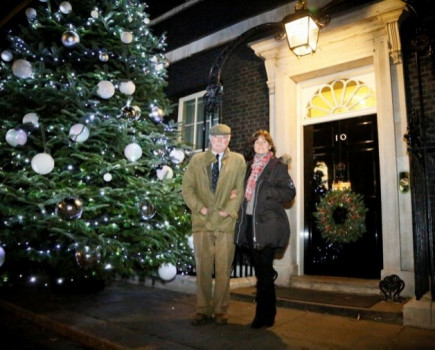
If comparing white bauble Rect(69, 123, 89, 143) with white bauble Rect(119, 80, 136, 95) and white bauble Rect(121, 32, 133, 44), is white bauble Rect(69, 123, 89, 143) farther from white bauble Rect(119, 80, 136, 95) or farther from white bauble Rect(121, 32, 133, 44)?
white bauble Rect(121, 32, 133, 44)

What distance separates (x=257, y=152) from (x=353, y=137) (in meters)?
3.21

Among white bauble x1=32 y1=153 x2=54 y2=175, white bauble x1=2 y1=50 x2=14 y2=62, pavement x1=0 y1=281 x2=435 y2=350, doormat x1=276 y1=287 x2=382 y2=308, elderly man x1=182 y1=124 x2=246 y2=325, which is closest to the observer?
pavement x1=0 y1=281 x2=435 y2=350

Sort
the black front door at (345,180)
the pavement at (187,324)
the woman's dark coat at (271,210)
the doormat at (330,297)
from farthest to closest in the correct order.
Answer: the black front door at (345,180), the doormat at (330,297), the woman's dark coat at (271,210), the pavement at (187,324)

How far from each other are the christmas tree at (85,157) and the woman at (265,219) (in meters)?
1.48

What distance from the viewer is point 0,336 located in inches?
145

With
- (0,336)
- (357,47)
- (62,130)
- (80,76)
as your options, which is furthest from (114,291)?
(357,47)

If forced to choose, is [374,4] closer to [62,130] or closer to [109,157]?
[109,157]

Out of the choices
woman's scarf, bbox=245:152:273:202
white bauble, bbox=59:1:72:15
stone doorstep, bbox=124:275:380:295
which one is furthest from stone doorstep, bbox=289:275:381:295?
white bauble, bbox=59:1:72:15

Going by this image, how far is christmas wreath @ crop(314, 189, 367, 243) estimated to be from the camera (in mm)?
5750

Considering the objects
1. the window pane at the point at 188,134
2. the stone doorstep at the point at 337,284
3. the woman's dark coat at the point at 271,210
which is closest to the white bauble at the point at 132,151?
the woman's dark coat at the point at 271,210

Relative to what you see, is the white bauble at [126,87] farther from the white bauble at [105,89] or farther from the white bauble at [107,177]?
the white bauble at [107,177]

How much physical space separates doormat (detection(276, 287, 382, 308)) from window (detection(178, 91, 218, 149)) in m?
4.49

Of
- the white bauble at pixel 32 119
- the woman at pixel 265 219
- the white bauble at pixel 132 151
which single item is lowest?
the woman at pixel 265 219

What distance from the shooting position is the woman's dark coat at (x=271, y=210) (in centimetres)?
346
